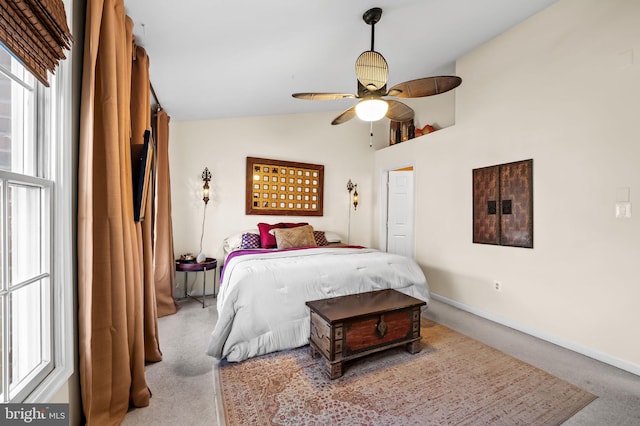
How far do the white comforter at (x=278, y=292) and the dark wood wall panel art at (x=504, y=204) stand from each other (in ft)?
4.09

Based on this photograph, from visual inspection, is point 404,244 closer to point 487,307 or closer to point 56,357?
point 487,307

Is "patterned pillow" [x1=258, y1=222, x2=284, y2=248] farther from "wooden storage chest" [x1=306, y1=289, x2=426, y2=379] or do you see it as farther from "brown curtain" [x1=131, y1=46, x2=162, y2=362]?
"brown curtain" [x1=131, y1=46, x2=162, y2=362]

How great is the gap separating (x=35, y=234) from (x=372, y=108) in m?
2.40

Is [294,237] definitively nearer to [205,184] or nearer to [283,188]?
[283,188]

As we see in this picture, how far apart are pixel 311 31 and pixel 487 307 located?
347 centimetres

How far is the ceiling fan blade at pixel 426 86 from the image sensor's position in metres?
2.25

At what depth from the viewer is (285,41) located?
2422 mm

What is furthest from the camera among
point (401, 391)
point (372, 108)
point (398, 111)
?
point (398, 111)

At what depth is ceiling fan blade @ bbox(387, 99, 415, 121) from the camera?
269 cm

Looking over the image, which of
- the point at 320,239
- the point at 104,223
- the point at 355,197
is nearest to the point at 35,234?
the point at 104,223

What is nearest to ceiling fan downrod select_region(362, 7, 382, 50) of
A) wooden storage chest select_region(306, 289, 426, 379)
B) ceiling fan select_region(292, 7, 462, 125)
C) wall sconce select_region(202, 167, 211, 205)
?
ceiling fan select_region(292, 7, 462, 125)

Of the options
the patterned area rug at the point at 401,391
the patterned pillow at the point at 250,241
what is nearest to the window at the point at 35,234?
the patterned area rug at the point at 401,391

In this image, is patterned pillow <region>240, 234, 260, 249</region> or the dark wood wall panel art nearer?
the dark wood wall panel art

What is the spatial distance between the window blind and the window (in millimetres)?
166
